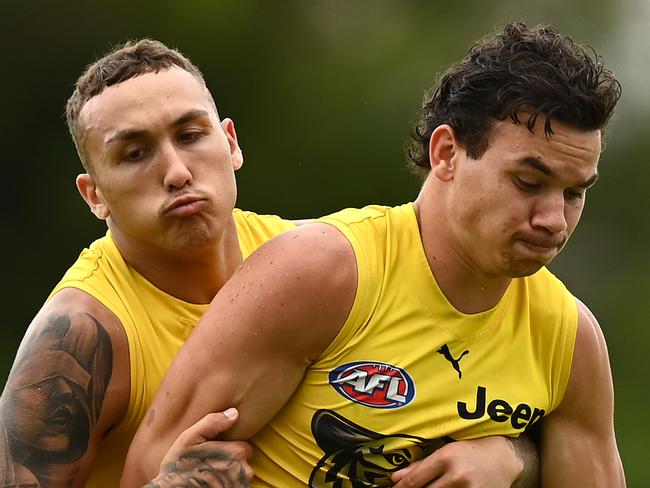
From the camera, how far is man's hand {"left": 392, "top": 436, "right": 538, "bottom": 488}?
5.02m

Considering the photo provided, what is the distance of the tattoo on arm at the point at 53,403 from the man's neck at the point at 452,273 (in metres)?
1.07

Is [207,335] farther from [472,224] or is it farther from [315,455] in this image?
[472,224]

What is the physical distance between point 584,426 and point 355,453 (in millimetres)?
830

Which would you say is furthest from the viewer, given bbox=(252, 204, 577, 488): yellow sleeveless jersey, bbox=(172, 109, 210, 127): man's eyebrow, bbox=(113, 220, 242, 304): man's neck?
bbox=(113, 220, 242, 304): man's neck

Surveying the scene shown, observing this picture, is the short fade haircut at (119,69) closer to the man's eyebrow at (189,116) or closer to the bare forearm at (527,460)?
the man's eyebrow at (189,116)

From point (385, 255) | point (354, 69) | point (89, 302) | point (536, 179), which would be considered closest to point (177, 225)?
point (89, 302)

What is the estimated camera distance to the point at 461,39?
14734 mm

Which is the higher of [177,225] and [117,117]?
[117,117]

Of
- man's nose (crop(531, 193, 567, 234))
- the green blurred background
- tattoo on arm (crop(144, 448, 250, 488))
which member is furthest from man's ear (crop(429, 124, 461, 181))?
the green blurred background

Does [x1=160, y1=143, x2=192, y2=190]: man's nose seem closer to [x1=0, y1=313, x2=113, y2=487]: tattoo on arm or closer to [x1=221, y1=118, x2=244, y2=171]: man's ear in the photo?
[x1=221, y1=118, x2=244, y2=171]: man's ear

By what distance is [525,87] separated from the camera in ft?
16.1

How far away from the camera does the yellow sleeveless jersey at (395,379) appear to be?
4938mm

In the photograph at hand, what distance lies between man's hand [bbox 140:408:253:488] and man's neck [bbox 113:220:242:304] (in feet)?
2.40

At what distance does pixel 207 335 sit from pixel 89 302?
1.75 feet
